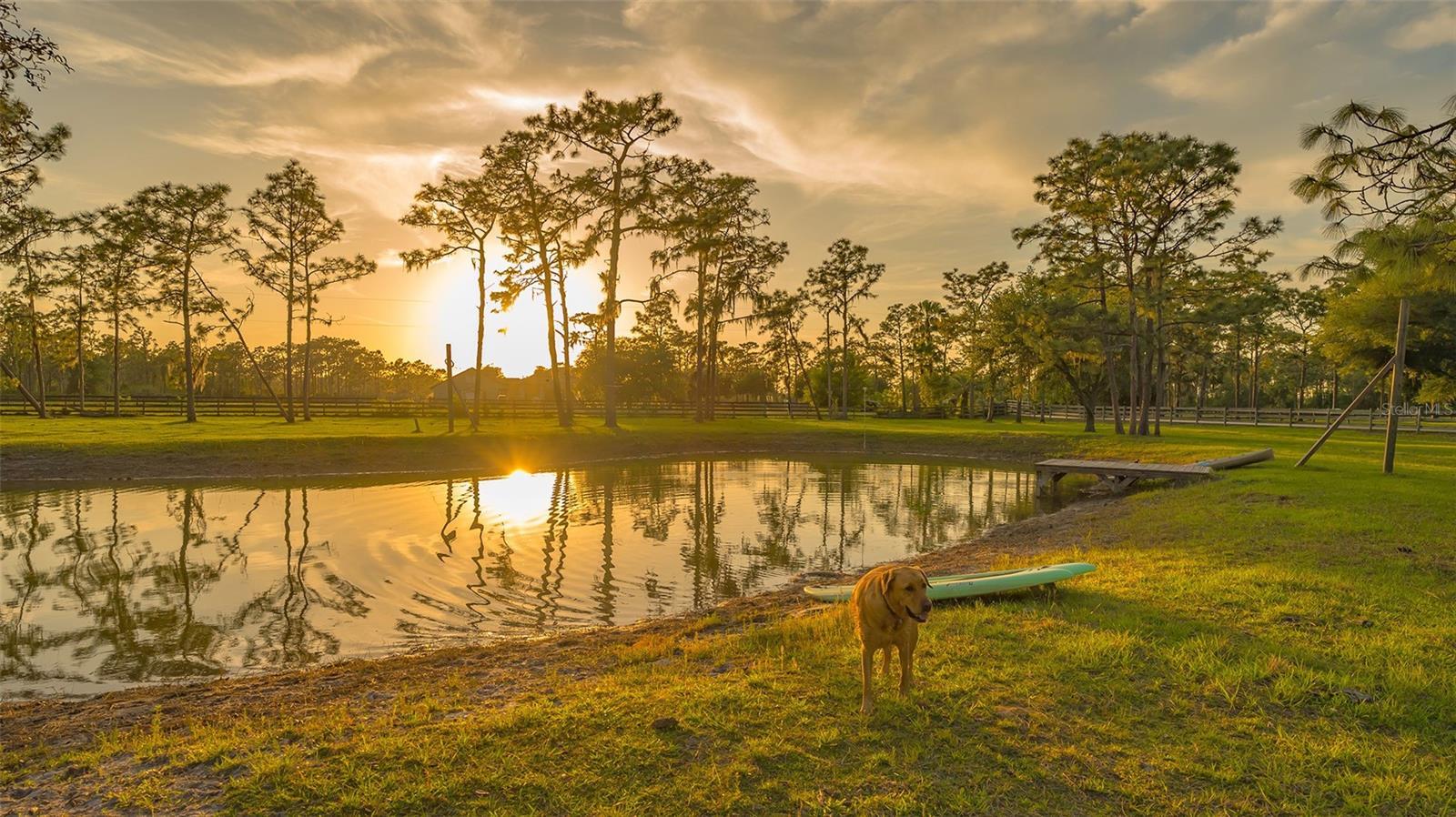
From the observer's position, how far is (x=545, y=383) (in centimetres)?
10250

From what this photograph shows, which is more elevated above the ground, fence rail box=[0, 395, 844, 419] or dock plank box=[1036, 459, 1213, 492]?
fence rail box=[0, 395, 844, 419]

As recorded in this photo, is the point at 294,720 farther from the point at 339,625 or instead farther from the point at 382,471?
the point at 382,471

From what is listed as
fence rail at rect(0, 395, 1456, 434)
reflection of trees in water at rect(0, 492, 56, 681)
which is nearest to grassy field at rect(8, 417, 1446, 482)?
reflection of trees in water at rect(0, 492, 56, 681)

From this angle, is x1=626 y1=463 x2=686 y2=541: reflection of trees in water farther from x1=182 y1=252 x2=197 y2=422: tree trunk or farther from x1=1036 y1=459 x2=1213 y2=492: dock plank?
x1=182 y1=252 x2=197 y2=422: tree trunk

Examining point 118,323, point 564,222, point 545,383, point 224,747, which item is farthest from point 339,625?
point 545,383

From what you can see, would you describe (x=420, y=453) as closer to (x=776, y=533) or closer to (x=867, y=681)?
(x=776, y=533)

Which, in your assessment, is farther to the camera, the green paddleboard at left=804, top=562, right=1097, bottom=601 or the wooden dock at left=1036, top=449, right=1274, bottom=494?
the wooden dock at left=1036, top=449, right=1274, bottom=494

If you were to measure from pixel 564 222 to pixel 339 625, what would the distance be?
1212 inches

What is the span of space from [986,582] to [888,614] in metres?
3.83

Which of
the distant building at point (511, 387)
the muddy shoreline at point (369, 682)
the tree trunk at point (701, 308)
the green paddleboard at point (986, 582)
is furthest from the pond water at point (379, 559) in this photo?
the distant building at point (511, 387)

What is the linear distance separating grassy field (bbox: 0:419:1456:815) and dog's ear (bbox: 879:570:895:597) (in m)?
0.93

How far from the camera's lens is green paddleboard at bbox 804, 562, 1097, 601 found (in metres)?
8.16

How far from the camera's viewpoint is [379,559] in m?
12.6

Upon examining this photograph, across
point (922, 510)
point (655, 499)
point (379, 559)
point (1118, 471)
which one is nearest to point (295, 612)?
point (379, 559)
